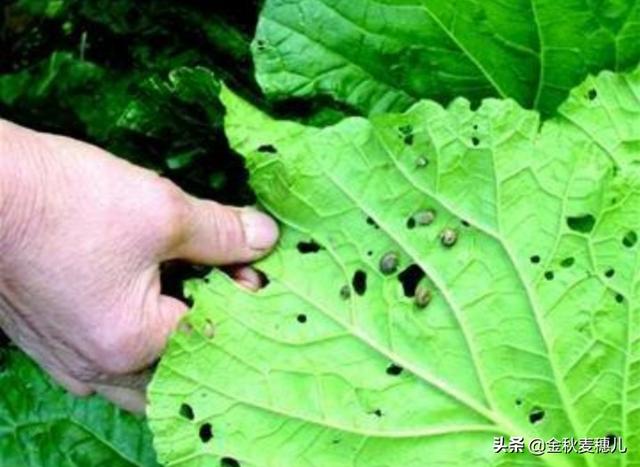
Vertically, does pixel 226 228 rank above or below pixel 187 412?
above

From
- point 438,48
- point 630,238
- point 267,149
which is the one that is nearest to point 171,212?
point 267,149

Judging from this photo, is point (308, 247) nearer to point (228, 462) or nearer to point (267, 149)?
point (267, 149)

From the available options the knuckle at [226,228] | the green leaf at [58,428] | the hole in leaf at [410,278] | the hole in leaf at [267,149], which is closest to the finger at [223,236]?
the knuckle at [226,228]

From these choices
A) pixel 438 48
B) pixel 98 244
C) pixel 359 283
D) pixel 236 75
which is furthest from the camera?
pixel 236 75

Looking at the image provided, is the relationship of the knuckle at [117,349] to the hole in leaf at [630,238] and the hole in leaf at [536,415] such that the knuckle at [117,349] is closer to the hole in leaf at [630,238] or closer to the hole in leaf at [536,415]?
the hole in leaf at [536,415]

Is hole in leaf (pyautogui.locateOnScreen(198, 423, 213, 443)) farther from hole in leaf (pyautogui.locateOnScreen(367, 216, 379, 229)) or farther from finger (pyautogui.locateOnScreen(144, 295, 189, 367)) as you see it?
hole in leaf (pyautogui.locateOnScreen(367, 216, 379, 229))

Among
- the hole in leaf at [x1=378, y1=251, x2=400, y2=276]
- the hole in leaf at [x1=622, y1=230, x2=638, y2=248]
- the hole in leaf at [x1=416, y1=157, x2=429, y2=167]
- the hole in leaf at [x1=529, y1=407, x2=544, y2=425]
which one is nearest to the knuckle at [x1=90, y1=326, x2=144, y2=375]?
the hole in leaf at [x1=378, y1=251, x2=400, y2=276]

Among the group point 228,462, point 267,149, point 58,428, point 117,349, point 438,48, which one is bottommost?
point 58,428
